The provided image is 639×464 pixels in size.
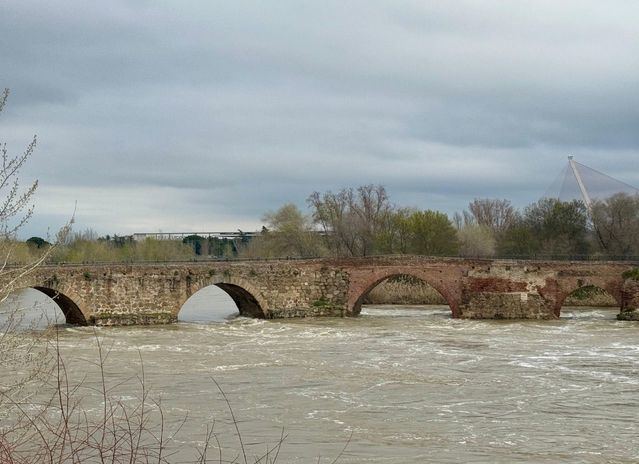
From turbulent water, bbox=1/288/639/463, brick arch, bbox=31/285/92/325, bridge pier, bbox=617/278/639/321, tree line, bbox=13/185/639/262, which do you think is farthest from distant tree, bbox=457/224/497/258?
brick arch, bbox=31/285/92/325

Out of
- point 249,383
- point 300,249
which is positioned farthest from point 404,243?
point 249,383

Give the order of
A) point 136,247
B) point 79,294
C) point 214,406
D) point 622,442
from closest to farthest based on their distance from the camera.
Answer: point 622,442
point 214,406
point 79,294
point 136,247

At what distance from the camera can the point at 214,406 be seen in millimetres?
13836

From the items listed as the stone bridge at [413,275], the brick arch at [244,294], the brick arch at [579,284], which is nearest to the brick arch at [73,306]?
the brick arch at [244,294]

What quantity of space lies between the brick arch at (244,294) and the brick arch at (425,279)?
3.62 meters

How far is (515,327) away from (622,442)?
57.0 feet

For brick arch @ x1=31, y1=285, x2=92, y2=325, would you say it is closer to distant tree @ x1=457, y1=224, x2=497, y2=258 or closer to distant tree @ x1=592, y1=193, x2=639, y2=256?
distant tree @ x1=457, y1=224, x2=497, y2=258

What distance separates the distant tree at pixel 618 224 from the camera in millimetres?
46344

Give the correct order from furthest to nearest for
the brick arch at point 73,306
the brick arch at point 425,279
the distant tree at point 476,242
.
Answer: the distant tree at point 476,242 < the brick arch at point 425,279 < the brick arch at point 73,306

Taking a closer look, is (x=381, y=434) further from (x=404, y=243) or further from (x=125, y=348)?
(x=404, y=243)

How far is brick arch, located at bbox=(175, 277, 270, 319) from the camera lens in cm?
2998

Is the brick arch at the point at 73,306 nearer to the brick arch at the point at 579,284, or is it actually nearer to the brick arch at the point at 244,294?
the brick arch at the point at 244,294

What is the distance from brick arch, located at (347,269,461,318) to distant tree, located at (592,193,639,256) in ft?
58.1

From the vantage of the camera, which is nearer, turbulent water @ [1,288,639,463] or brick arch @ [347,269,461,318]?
turbulent water @ [1,288,639,463]
